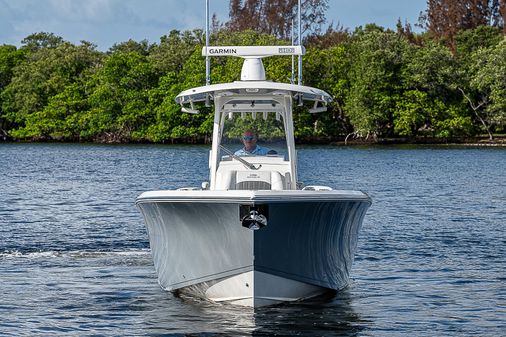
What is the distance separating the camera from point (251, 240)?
616 inches

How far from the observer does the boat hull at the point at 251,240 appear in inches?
611

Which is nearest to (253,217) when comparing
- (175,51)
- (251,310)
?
(251,310)

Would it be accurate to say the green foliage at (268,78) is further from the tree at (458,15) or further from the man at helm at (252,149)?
the man at helm at (252,149)

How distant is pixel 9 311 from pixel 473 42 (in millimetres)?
104094

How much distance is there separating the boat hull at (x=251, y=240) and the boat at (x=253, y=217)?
17mm

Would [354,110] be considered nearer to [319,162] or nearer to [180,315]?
[319,162]

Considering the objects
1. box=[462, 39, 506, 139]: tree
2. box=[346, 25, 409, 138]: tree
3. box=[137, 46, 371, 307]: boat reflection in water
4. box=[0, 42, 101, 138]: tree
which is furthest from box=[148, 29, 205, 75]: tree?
box=[137, 46, 371, 307]: boat reflection in water

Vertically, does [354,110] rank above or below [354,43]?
below

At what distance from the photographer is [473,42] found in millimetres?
116375

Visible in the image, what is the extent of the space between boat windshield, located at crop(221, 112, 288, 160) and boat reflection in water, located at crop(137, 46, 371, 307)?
2cm

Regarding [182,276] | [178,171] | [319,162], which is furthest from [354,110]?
[182,276]

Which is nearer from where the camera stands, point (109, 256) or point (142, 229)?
point (109, 256)

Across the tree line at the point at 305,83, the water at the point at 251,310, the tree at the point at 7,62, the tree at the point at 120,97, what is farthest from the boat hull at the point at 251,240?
the tree at the point at 7,62

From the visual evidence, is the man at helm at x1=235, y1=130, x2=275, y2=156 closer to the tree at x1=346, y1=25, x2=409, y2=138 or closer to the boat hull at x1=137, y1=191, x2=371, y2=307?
the boat hull at x1=137, y1=191, x2=371, y2=307
